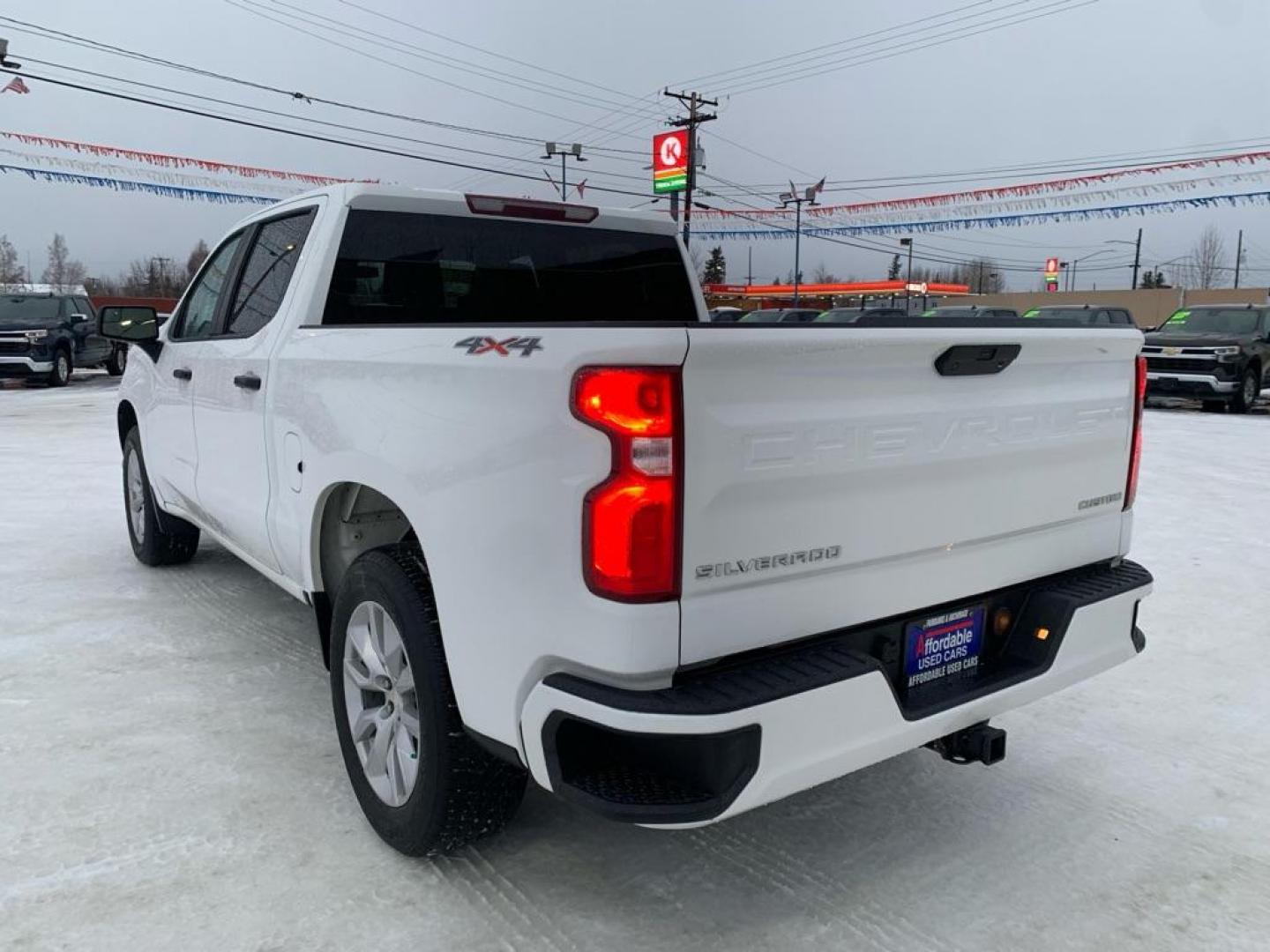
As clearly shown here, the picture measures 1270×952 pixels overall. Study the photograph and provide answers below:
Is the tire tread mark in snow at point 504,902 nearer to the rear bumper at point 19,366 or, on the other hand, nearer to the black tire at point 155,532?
→ the black tire at point 155,532

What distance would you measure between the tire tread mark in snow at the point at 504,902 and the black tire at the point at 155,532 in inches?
140

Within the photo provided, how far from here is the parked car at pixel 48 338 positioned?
1877 cm

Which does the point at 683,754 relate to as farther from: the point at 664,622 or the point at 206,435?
the point at 206,435

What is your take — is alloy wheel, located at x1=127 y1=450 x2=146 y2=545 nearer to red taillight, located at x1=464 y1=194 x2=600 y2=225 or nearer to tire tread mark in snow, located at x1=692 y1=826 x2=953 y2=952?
red taillight, located at x1=464 y1=194 x2=600 y2=225

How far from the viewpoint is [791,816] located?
3059mm

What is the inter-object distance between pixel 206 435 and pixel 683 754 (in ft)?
9.72

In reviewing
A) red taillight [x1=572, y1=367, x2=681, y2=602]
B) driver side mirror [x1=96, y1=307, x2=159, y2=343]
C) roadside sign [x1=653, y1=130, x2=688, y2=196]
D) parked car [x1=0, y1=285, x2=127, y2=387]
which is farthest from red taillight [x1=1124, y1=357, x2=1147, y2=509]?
roadside sign [x1=653, y1=130, x2=688, y2=196]

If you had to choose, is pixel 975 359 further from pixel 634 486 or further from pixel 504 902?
pixel 504 902

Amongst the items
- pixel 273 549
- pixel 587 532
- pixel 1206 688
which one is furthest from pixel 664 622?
pixel 1206 688

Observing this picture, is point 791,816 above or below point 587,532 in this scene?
below

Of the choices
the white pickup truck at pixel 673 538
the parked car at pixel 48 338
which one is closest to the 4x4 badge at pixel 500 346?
the white pickup truck at pixel 673 538

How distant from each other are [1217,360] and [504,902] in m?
16.8

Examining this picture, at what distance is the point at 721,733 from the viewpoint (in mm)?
1970

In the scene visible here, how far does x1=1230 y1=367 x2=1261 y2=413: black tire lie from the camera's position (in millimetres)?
16230
